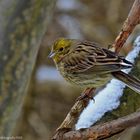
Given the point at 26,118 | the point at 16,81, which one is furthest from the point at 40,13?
the point at 26,118

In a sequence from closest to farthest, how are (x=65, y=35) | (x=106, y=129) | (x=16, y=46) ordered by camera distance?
(x=16, y=46) → (x=106, y=129) → (x=65, y=35)

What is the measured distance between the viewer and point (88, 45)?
359 centimetres

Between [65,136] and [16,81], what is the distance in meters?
0.70

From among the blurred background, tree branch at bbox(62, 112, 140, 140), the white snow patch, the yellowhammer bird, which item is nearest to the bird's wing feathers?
the yellowhammer bird

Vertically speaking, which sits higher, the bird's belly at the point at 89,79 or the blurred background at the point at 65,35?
the bird's belly at the point at 89,79

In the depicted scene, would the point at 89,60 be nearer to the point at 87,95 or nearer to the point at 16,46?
the point at 87,95

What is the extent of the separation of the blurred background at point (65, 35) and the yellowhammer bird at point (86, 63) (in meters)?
2.64

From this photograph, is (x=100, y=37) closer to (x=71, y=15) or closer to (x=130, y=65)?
(x=71, y=15)

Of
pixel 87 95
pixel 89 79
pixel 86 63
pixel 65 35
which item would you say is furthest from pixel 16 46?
pixel 65 35

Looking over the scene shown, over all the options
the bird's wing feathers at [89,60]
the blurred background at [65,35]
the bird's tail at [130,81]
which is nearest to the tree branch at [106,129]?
the bird's tail at [130,81]

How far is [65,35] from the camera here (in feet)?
21.7

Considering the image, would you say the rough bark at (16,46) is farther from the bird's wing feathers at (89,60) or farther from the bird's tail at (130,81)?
the bird's wing feathers at (89,60)

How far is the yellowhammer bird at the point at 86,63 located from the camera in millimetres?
3146

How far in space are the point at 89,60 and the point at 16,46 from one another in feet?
6.26
